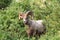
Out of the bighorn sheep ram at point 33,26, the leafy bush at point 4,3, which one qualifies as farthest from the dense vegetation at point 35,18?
the bighorn sheep ram at point 33,26

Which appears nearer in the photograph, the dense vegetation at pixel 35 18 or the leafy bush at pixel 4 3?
the dense vegetation at pixel 35 18

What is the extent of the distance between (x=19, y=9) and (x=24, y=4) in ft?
1.22

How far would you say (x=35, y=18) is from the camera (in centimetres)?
1136

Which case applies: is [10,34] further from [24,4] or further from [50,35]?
[24,4]

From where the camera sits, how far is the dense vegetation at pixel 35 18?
33.3ft

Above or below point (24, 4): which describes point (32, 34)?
below

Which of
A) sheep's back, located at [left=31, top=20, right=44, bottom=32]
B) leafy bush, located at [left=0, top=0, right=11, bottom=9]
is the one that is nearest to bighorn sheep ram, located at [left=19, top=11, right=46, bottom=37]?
sheep's back, located at [left=31, top=20, right=44, bottom=32]

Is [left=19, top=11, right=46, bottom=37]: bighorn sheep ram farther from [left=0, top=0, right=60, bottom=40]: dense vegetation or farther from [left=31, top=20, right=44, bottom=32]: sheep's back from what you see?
[left=0, top=0, right=60, bottom=40]: dense vegetation

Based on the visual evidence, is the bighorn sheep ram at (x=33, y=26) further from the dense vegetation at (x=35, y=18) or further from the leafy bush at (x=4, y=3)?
the leafy bush at (x=4, y=3)

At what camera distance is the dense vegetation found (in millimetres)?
10164

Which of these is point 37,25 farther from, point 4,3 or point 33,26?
point 4,3

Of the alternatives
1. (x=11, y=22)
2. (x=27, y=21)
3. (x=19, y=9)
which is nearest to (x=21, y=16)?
(x=27, y=21)

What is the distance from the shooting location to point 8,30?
34.9 feet


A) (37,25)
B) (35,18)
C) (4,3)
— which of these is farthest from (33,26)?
(4,3)
